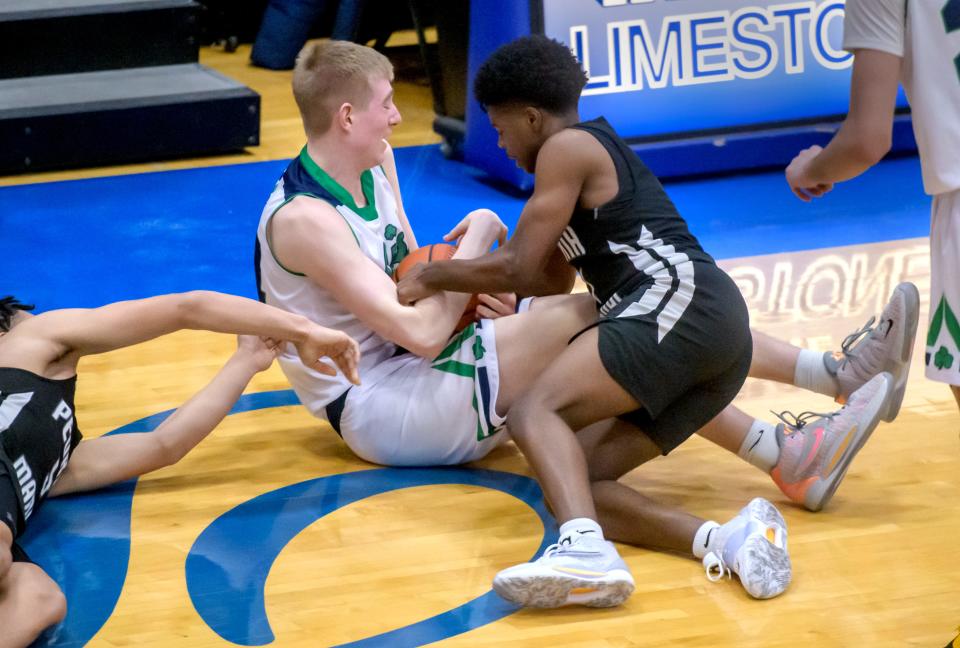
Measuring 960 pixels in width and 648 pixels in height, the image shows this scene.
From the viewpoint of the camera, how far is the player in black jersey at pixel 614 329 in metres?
3.23

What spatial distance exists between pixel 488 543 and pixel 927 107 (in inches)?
57.8

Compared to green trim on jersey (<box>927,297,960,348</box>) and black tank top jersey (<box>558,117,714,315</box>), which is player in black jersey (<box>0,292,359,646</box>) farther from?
green trim on jersey (<box>927,297,960,348</box>)

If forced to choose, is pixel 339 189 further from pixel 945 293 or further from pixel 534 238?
pixel 945 293

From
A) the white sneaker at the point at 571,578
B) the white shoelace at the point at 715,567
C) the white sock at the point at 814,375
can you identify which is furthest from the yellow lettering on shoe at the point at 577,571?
the white sock at the point at 814,375

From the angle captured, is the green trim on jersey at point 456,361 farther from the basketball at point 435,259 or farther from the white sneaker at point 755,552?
the white sneaker at point 755,552

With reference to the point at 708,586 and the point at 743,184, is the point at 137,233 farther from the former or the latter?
the point at 708,586

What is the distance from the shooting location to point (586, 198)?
11.0 ft

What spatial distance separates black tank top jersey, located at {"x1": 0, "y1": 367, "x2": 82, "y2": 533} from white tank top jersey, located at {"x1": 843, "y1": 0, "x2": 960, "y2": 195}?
209 cm

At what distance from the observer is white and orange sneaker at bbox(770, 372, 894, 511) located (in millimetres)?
3406

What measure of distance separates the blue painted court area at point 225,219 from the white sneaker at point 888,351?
1811 mm

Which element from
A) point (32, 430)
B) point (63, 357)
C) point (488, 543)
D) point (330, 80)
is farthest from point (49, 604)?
point (330, 80)

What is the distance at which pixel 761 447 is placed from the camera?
3.57m

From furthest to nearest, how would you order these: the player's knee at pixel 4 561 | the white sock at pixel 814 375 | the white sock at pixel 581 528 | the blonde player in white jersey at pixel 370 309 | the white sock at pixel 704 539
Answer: the white sock at pixel 814 375 → the blonde player in white jersey at pixel 370 309 → the white sock at pixel 704 539 → the white sock at pixel 581 528 → the player's knee at pixel 4 561

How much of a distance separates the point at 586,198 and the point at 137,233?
10.8ft
